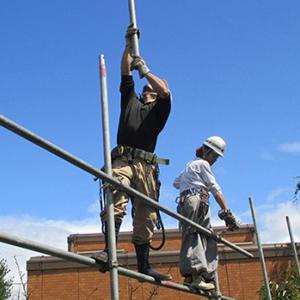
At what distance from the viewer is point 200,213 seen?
527cm

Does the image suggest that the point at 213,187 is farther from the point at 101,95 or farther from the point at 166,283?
the point at 101,95


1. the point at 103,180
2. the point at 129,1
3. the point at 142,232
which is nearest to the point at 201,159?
the point at 142,232

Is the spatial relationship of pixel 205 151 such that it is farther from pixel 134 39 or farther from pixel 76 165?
pixel 76 165

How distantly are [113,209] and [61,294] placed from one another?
44.5ft

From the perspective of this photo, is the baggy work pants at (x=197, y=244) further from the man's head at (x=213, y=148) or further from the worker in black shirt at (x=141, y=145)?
the worker in black shirt at (x=141, y=145)

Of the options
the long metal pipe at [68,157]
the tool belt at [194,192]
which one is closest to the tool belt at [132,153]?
the long metal pipe at [68,157]

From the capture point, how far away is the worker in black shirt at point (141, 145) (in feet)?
14.6

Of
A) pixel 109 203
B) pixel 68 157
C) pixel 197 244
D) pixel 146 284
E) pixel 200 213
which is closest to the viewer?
pixel 68 157

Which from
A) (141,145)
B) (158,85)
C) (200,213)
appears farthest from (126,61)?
(200,213)

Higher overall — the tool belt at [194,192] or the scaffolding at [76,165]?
the tool belt at [194,192]

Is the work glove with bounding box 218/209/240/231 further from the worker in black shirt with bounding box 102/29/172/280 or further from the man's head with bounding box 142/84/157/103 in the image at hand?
the man's head with bounding box 142/84/157/103

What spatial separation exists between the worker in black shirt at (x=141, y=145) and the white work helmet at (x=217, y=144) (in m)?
0.88

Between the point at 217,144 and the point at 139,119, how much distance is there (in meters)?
1.09

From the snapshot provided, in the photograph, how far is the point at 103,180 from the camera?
12.1ft
